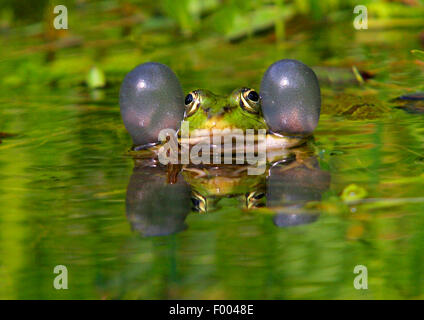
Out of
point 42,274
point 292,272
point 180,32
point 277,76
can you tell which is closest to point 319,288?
point 292,272

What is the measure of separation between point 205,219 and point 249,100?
3.33 ft

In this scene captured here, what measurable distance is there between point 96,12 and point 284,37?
265cm

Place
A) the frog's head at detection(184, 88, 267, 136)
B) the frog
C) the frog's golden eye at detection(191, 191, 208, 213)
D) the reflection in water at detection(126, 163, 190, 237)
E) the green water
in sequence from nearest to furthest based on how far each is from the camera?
the green water
the reflection in water at detection(126, 163, 190, 237)
the frog's golden eye at detection(191, 191, 208, 213)
the frog's head at detection(184, 88, 267, 136)
the frog

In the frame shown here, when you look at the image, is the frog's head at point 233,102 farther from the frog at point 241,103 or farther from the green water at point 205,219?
the green water at point 205,219

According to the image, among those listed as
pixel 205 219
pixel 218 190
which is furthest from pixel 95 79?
pixel 205 219

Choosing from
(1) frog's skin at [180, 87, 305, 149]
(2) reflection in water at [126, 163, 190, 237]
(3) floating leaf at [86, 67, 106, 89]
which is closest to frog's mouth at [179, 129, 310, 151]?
(1) frog's skin at [180, 87, 305, 149]

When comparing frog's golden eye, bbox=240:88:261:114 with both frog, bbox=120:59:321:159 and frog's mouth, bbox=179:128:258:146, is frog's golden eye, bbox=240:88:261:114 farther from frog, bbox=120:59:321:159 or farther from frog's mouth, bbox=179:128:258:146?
frog's mouth, bbox=179:128:258:146

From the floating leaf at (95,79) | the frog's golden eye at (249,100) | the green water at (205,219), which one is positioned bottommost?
the green water at (205,219)

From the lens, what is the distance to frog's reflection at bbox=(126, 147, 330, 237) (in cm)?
273

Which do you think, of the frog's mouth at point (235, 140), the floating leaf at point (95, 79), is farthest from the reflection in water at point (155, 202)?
the floating leaf at point (95, 79)

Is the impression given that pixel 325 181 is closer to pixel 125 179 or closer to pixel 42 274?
pixel 125 179

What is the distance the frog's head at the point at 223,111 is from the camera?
3.51 metres

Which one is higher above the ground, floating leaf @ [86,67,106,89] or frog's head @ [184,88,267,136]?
floating leaf @ [86,67,106,89]

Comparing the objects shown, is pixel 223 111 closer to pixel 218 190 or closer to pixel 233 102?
pixel 233 102
